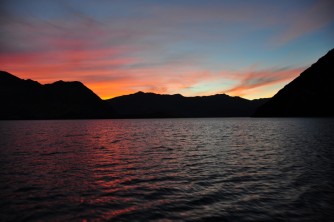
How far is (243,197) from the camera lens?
1978 centimetres

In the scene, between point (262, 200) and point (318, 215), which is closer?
point (318, 215)

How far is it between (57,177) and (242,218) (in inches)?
769

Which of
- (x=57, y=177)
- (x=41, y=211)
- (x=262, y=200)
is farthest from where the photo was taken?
(x=57, y=177)

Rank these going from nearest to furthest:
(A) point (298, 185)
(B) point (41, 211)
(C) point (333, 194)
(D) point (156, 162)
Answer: (B) point (41, 211), (C) point (333, 194), (A) point (298, 185), (D) point (156, 162)

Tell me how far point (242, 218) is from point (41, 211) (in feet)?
41.9

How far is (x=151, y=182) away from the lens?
2500 centimetres

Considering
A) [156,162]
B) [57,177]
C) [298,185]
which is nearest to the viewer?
[298,185]

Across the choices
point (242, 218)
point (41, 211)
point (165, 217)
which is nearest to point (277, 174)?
point (242, 218)

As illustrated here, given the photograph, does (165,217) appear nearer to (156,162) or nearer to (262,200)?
(262,200)

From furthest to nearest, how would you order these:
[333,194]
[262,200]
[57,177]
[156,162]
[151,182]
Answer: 1. [156,162]
2. [57,177]
3. [151,182]
4. [333,194]
5. [262,200]

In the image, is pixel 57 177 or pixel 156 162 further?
pixel 156 162

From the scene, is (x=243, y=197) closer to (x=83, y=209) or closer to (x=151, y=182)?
(x=151, y=182)

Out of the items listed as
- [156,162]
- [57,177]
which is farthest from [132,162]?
[57,177]

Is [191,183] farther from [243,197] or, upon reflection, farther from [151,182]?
[243,197]
